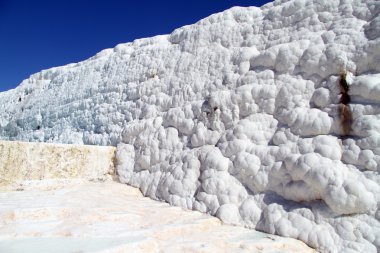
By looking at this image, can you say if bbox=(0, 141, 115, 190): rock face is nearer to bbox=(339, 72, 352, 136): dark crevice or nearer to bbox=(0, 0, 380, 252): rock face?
bbox=(0, 0, 380, 252): rock face

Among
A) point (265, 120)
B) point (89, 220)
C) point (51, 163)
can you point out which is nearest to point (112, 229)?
point (89, 220)

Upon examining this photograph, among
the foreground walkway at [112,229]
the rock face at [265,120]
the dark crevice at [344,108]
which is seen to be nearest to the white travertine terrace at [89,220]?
the foreground walkway at [112,229]

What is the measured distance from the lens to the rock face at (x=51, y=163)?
173 inches

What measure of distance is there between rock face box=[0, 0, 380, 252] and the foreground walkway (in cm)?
27

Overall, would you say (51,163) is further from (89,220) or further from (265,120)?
(265,120)

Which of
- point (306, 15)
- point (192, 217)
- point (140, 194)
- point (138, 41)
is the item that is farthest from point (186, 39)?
point (192, 217)

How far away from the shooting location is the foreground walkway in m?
2.45

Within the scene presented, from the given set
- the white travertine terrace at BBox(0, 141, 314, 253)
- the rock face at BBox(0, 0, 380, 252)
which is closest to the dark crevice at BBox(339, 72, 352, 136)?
the rock face at BBox(0, 0, 380, 252)

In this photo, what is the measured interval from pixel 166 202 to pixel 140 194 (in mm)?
549

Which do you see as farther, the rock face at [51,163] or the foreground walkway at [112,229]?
the rock face at [51,163]

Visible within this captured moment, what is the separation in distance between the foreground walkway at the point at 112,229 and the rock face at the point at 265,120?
0.89ft

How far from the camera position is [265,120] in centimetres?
357

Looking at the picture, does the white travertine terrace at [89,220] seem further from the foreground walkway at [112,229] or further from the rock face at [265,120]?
the rock face at [265,120]

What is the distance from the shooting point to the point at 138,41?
603 cm
